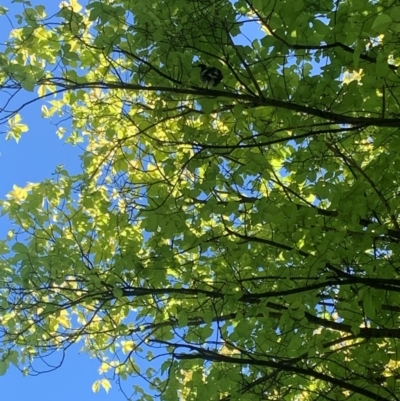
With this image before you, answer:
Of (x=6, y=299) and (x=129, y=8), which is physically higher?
(x=129, y=8)

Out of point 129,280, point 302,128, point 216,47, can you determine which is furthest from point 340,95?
point 129,280

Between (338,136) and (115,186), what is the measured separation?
167 cm

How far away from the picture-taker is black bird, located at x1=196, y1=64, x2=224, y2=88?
3.05 meters

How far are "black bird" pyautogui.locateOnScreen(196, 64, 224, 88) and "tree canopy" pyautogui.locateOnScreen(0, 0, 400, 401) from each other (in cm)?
4

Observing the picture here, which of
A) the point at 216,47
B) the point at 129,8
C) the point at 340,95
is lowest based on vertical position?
the point at 340,95

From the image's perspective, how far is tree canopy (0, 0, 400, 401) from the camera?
9.73ft

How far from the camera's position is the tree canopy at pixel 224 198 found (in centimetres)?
296

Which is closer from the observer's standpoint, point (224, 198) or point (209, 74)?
point (209, 74)

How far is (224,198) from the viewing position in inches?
161

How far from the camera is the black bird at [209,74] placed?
3.05m

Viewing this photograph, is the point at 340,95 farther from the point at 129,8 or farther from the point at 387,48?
the point at 129,8

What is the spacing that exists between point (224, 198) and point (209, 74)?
125 cm

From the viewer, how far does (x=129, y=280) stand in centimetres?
363

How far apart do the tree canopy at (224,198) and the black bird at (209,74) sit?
41 mm
